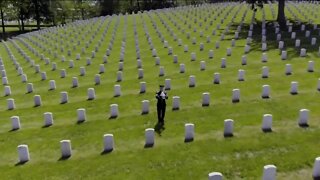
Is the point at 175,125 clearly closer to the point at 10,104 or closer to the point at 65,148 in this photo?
the point at 65,148

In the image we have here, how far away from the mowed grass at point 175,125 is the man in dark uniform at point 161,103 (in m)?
0.36

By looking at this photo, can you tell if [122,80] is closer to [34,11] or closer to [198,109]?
[198,109]

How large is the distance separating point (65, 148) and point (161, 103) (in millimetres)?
3348

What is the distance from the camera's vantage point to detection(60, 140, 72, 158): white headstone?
1209cm

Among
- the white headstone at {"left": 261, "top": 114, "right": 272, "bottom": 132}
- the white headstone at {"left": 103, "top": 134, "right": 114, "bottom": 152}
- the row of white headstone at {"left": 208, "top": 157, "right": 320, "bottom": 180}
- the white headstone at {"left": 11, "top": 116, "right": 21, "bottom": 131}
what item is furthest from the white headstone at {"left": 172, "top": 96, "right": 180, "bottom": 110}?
the row of white headstone at {"left": 208, "top": 157, "right": 320, "bottom": 180}

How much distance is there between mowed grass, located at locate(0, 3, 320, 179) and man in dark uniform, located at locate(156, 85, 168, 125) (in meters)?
0.36

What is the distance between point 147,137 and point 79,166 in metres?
2.09

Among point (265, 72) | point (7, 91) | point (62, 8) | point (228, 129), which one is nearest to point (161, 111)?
point (228, 129)

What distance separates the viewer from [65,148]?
1212cm

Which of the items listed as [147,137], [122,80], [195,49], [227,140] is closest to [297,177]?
[227,140]

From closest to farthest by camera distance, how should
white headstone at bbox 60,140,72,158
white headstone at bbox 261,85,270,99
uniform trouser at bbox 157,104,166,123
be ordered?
white headstone at bbox 60,140,72,158
uniform trouser at bbox 157,104,166,123
white headstone at bbox 261,85,270,99

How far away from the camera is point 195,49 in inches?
1076

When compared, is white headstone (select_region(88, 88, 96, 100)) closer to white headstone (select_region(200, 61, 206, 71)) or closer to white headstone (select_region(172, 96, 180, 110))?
white headstone (select_region(172, 96, 180, 110))

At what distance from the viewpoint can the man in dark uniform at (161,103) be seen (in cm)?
1356
